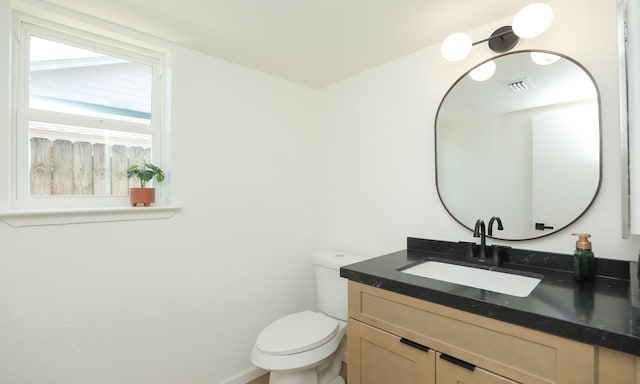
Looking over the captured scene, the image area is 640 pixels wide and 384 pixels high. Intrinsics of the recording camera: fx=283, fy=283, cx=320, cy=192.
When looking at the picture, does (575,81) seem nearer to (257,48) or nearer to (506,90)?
(506,90)

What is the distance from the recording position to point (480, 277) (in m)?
1.28

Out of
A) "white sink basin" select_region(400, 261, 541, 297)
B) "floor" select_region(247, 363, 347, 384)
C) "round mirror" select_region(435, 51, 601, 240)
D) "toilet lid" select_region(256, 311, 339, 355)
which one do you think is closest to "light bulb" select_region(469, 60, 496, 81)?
"round mirror" select_region(435, 51, 601, 240)

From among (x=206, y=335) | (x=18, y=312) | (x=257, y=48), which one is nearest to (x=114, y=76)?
(x=257, y=48)

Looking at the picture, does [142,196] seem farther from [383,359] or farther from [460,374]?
[460,374]

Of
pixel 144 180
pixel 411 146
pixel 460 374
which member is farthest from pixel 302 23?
pixel 460 374

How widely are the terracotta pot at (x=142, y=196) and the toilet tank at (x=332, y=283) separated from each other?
1089 millimetres

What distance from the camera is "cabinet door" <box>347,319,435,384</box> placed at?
100 cm

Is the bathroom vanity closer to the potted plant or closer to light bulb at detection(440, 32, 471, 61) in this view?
light bulb at detection(440, 32, 471, 61)

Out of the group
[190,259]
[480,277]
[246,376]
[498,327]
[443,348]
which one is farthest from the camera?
[246,376]

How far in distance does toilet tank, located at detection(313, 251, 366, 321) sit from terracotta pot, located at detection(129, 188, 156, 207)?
1.09 m

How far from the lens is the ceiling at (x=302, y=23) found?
128cm

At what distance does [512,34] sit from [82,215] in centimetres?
218

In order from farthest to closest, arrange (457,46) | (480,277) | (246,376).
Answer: (246,376) < (457,46) < (480,277)

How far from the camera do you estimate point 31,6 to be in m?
1.24
